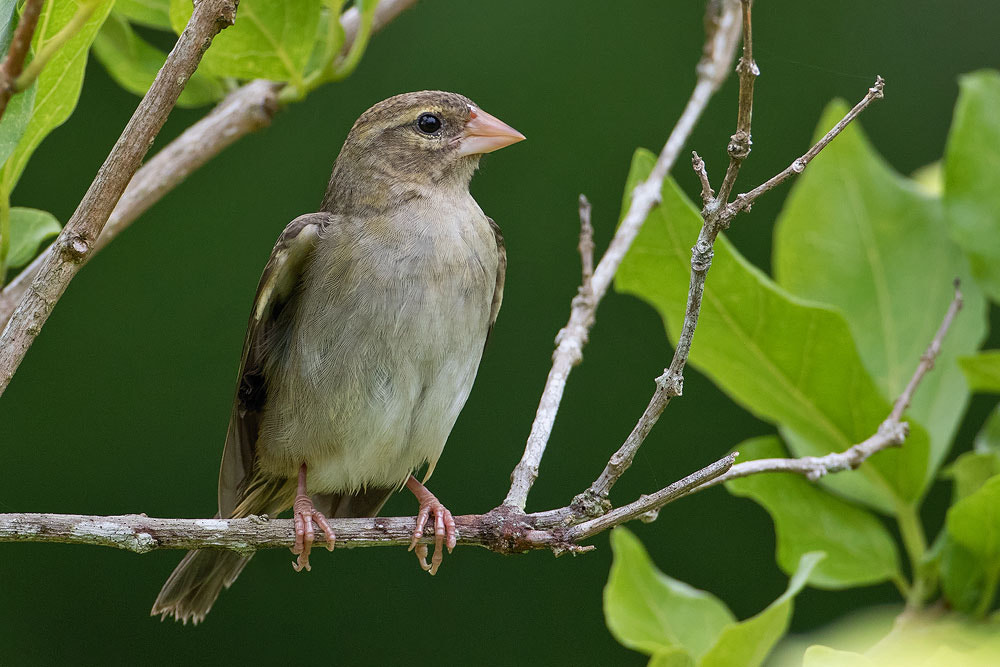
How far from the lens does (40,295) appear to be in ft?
5.25

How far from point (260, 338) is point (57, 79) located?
47.7 inches

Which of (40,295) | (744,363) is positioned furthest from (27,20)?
(744,363)

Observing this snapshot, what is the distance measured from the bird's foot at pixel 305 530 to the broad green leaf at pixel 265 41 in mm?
962

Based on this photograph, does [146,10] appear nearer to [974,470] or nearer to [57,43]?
[57,43]

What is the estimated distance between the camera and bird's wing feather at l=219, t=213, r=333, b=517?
295 cm

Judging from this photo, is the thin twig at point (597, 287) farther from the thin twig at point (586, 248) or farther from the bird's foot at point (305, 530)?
Answer: the bird's foot at point (305, 530)

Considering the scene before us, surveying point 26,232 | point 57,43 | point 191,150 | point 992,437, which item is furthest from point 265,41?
point 992,437

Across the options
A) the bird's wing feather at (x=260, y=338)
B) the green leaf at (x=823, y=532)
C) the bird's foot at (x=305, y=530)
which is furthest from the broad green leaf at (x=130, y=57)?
the green leaf at (x=823, y=532)

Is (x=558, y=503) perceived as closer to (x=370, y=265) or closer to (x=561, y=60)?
(x=561, y=60)

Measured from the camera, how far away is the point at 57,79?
1.93 m

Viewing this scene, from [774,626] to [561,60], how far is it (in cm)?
468

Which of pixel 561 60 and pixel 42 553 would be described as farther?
pixel 561 60

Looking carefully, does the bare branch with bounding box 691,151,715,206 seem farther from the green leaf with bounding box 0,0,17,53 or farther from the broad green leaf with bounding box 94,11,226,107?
the broad green leaf with bounding box 94,11,226,107

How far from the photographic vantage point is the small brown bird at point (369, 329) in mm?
2881
